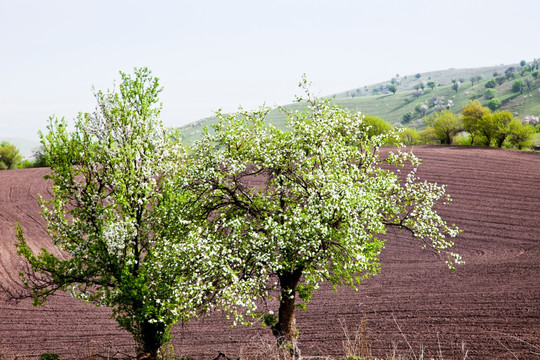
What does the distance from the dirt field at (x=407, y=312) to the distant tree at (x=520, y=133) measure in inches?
1060

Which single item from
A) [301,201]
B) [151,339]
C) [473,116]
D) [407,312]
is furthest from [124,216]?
[473,116]

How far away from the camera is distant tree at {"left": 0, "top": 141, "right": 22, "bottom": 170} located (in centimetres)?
7514

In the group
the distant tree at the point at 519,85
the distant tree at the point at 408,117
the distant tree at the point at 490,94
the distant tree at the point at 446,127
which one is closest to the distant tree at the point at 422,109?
the distant tree at the point at 408,117

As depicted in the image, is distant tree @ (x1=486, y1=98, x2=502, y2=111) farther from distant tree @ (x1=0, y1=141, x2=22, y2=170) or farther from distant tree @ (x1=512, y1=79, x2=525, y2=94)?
distant tree @ (x1=0, y1=141, x2=22, y2=170)

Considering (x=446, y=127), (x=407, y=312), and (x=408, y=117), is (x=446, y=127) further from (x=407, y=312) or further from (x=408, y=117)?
(x=408, y=117)

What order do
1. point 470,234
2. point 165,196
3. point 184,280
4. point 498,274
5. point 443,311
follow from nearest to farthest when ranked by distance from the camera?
1. point 184,280
2. point 165,196
3. point 443,311
4. point 498,274
5. point 470,234

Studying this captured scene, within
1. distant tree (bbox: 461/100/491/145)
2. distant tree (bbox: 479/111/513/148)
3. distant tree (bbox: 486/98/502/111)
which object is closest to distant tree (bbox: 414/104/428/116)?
distant tree (bbox: 486/98/502/111)

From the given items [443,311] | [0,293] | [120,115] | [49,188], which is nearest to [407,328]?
[443,311]

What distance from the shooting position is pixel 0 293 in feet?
90.2

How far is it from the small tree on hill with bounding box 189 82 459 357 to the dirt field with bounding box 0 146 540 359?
3248mm

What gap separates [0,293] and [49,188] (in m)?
25.6

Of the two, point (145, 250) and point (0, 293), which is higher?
point (145, 250)

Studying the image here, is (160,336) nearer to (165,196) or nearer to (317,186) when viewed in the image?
(165,196)

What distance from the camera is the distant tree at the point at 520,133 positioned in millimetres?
59875
